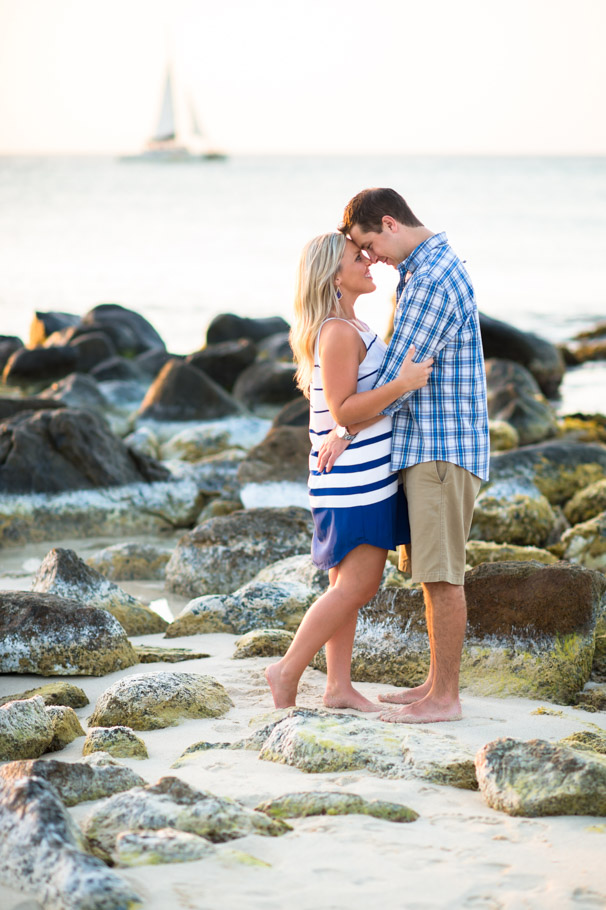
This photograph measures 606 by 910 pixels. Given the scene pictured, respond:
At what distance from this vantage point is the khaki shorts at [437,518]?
407 centimetres

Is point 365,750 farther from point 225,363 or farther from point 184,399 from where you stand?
point 225,363

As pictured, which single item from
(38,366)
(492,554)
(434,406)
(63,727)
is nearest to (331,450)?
(434,406)

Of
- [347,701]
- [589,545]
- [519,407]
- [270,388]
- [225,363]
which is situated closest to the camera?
[347,701]

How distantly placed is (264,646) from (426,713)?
1202mm

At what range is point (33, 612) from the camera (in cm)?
488

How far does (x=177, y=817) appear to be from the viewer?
297 centimetres

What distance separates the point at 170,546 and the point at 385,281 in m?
20.8

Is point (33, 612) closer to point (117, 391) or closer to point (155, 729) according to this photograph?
point (155, 729)

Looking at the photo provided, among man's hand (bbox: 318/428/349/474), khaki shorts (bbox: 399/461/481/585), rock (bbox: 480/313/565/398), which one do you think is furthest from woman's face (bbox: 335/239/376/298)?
rock (bbox: 480/313/565/398)

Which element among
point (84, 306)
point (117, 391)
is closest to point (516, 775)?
point (117, 391)

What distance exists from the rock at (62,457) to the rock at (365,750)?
17.1ft

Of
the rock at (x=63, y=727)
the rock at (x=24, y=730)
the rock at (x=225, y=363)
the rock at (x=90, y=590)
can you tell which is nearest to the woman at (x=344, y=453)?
the rock at (x=63, y=727)

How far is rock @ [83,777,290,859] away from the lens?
116 inches

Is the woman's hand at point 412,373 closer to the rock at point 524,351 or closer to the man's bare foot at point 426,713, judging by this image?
the man's bare foot at point 426,713
